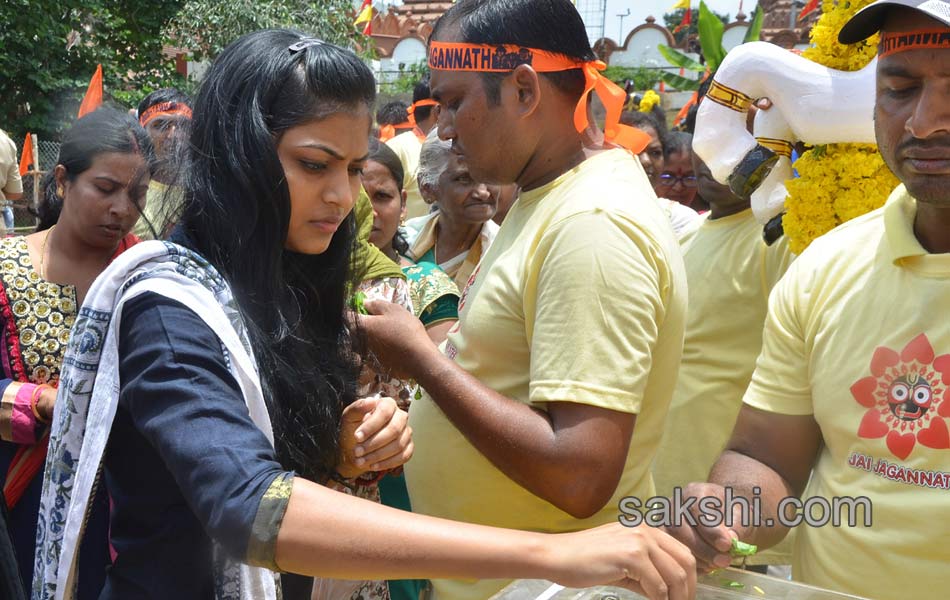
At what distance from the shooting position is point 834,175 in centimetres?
278

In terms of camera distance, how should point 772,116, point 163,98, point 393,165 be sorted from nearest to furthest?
point 772,116
point 393,165
point 163,98

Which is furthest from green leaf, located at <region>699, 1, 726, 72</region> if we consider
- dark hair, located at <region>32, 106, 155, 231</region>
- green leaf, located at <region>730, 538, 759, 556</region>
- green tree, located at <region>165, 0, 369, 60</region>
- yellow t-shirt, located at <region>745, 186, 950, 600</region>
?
green tree, located at <region>165, 0, 369, 60</region>

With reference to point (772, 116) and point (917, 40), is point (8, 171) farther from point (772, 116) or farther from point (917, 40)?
point (917, 40)

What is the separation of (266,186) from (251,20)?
13569 millimetres

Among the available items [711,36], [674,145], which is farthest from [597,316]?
[674,145]

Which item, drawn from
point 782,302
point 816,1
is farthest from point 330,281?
point 816,1

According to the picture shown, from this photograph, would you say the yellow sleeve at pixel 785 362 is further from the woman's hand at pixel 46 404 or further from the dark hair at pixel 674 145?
the dark hair at pixel 674 145

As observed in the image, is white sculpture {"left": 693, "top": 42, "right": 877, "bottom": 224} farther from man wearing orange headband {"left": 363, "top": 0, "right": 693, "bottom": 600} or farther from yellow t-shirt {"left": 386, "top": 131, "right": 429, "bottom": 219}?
yellow t-shirt {"left": 386, "top": 131, "right": 429, "bottom": 219}

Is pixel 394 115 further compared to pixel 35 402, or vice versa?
pixel 394 115

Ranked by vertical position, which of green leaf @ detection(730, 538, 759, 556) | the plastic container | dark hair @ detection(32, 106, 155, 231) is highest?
dark hair @ detection(32, 106, 155, 231)

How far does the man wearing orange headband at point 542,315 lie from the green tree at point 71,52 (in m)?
16.2

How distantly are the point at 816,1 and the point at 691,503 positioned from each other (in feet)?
10.00

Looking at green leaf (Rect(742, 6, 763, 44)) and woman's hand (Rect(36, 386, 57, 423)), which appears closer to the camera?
woman's hand (Rect(36, 386, 57, 423))

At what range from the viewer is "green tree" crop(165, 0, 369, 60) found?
14000 mm
